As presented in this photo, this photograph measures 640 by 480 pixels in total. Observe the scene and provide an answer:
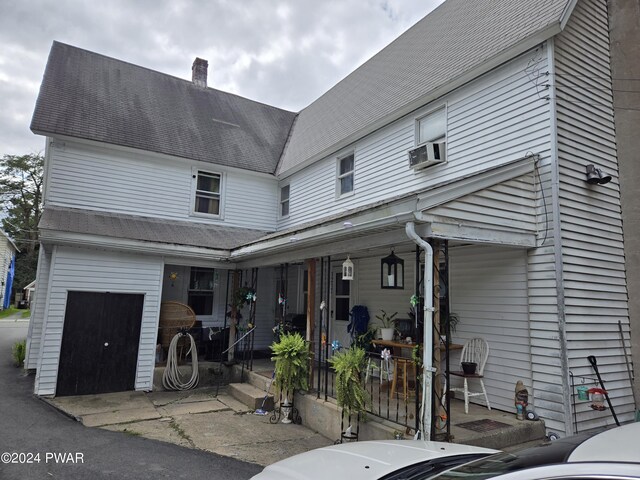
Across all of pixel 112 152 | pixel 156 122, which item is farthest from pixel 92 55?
pixel 112 152

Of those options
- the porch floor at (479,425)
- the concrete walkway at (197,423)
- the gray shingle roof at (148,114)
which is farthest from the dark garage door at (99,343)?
the porch floor at (479,425)

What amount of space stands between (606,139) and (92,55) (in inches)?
539

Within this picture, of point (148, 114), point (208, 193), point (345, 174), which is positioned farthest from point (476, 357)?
point (148, 114)

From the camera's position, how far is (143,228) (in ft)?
32.6

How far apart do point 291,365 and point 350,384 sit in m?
1.65

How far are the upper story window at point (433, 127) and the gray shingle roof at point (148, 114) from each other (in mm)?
5827

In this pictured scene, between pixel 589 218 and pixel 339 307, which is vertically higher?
pixel 589 218

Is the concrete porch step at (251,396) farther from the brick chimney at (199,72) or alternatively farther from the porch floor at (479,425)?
the brick chimney at (199,72)

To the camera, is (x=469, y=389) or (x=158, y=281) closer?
(x=469, y=389)

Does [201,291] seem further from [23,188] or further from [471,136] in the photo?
[23,188]

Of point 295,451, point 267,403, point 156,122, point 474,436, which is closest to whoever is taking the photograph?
point 474,436

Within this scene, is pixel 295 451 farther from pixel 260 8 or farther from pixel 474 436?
pixel 260 8

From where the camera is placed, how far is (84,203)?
9930 millimetres

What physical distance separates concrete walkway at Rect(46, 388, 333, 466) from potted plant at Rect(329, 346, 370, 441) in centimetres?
72
